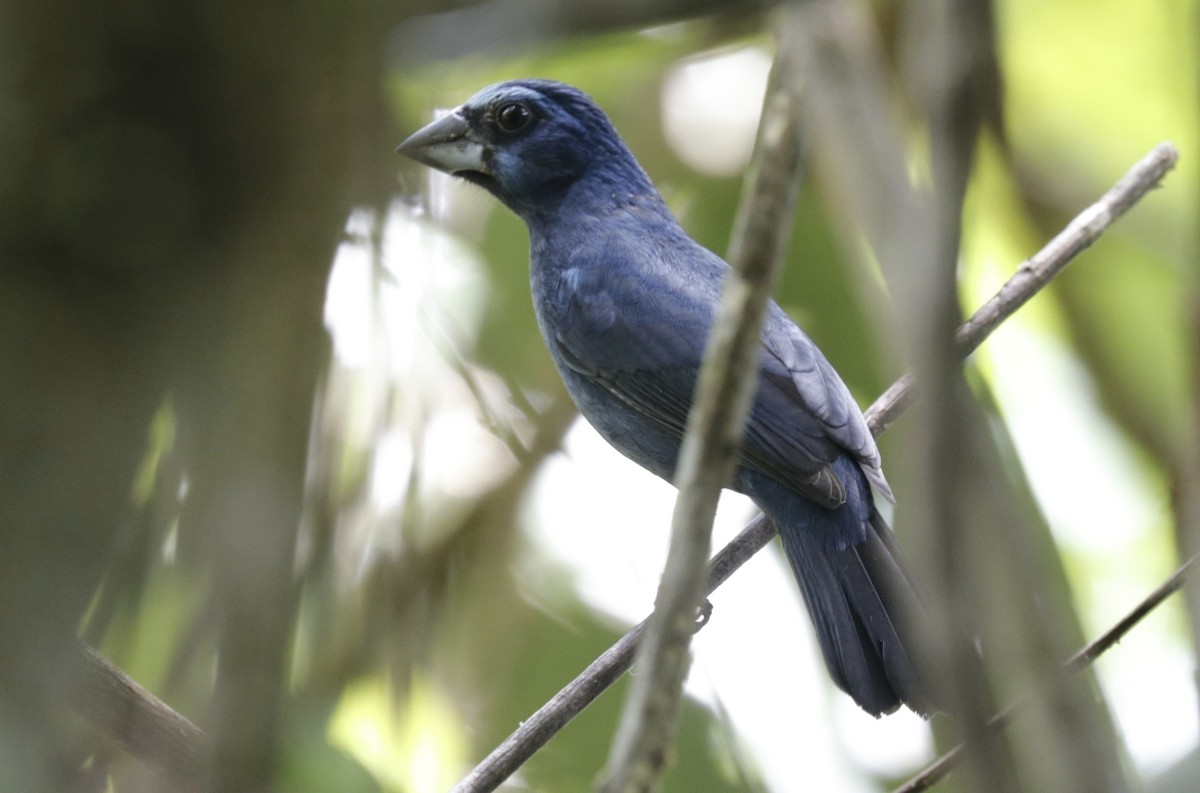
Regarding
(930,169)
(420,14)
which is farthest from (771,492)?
(930,169)

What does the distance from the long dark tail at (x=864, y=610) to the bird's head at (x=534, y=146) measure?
149 cm

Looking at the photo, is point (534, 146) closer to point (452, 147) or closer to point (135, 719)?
point (452, 147)

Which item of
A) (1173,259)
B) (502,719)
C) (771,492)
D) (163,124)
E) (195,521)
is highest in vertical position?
(1173,259)

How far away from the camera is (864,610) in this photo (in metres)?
3.17

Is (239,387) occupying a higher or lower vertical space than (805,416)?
lower

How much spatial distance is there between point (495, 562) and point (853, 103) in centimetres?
279

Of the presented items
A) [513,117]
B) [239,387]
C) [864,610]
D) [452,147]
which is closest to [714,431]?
[239,387]

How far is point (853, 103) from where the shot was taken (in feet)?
3.57

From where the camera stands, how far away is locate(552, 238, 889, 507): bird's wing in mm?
3287

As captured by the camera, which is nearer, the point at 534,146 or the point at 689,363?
the point at 689,363

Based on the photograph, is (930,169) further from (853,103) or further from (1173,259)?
(1173,259)

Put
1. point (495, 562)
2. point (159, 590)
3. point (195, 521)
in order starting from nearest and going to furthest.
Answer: point (195, 521) < point (159, 590) < point (495, 562)

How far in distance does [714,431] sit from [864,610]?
2161 mm

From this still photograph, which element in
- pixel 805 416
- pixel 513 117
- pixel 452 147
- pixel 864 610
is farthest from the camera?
pixel 513 117
